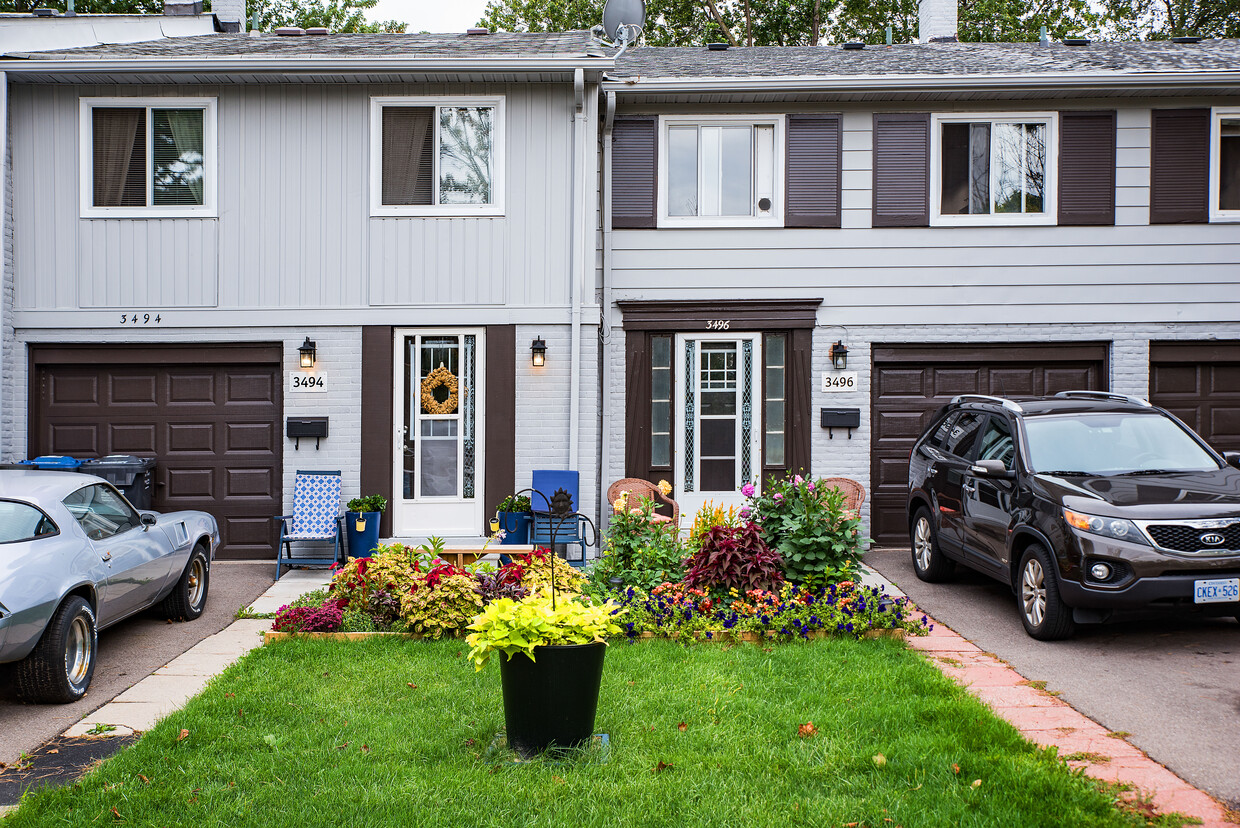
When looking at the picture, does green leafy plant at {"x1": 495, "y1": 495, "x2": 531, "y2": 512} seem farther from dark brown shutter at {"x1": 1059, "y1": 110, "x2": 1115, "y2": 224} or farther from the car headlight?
dark brown shutter at {"x1": 1059, "y1": 110, "x2": 1115, "y2": 224}

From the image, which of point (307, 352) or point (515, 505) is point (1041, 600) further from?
point (307, 352)

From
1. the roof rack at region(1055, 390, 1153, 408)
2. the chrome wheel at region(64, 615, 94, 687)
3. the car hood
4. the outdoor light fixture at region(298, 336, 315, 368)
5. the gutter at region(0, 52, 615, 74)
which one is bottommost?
the chrome wheel at region(64, 615, 94, 687)

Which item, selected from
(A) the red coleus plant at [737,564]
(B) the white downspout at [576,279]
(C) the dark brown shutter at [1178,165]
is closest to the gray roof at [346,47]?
(B) the white downspout at [576,279]

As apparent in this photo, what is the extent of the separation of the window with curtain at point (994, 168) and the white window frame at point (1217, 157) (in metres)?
1.84

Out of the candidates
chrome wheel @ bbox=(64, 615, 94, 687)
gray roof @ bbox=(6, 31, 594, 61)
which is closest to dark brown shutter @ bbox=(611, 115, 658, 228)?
gray roof @ bbox=(6, 31, 594, 61)

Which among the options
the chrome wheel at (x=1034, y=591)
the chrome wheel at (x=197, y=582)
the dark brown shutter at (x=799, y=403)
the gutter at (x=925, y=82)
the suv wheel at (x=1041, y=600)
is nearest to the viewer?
the suv wheel at (x=1041, y=600)

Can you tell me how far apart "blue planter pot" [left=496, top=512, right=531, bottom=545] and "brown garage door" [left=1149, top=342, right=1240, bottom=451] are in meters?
7.39

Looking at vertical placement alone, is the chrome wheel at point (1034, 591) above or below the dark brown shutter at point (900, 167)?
below

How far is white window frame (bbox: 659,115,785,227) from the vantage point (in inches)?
405

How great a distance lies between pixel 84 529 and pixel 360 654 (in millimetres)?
1971

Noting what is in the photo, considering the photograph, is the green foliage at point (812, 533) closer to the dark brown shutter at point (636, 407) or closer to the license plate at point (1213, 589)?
the license plate at point (1213, 589)

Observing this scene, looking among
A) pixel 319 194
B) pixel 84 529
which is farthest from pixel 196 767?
pixel 319 194

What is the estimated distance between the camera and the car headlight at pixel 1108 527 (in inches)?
230

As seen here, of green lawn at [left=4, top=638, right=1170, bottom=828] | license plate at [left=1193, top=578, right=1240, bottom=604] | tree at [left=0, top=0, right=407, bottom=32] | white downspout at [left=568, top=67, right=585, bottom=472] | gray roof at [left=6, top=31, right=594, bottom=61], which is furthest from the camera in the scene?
tree at [left=0, top=0, right=407, bottom=32]
